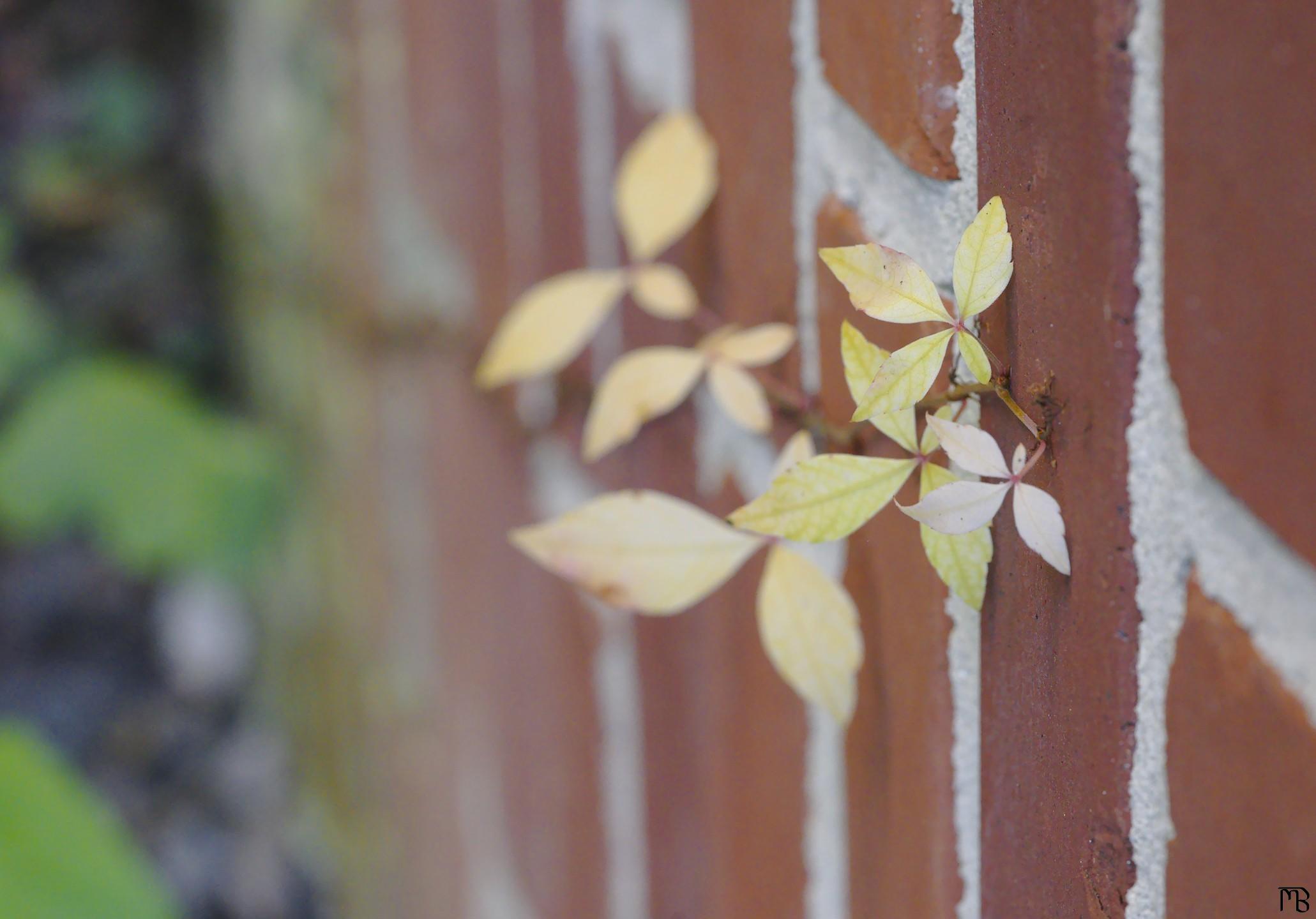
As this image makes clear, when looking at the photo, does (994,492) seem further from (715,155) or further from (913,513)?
(715,155)

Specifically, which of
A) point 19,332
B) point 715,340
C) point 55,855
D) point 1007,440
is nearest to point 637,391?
point 715,340

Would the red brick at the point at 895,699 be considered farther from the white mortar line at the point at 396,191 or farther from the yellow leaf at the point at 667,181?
the white mortar line at the point at 396,191

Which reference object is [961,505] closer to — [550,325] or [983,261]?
[983,261]

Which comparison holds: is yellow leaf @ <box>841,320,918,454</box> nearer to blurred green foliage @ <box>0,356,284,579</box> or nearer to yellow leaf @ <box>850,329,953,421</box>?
yellow leaf @ <box>850,329,953,421</box>

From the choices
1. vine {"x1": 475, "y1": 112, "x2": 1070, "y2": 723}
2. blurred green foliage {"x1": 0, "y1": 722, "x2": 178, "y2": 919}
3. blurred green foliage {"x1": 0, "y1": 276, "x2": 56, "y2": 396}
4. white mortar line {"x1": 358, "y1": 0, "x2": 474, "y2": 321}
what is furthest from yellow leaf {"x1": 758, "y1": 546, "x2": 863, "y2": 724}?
blurred green foliage {"x1": 0, "y1": 276, "x2": 56, "y2": 396}

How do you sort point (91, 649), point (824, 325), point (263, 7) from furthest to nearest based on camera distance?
1. point (91, 649)
2. point (263, 7)
3. point (824, 325)

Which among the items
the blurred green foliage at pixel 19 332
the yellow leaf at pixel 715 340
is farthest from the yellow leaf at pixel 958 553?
the blurred green foliage at pixel 19 332

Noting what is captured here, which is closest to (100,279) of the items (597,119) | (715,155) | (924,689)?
(597,119)
